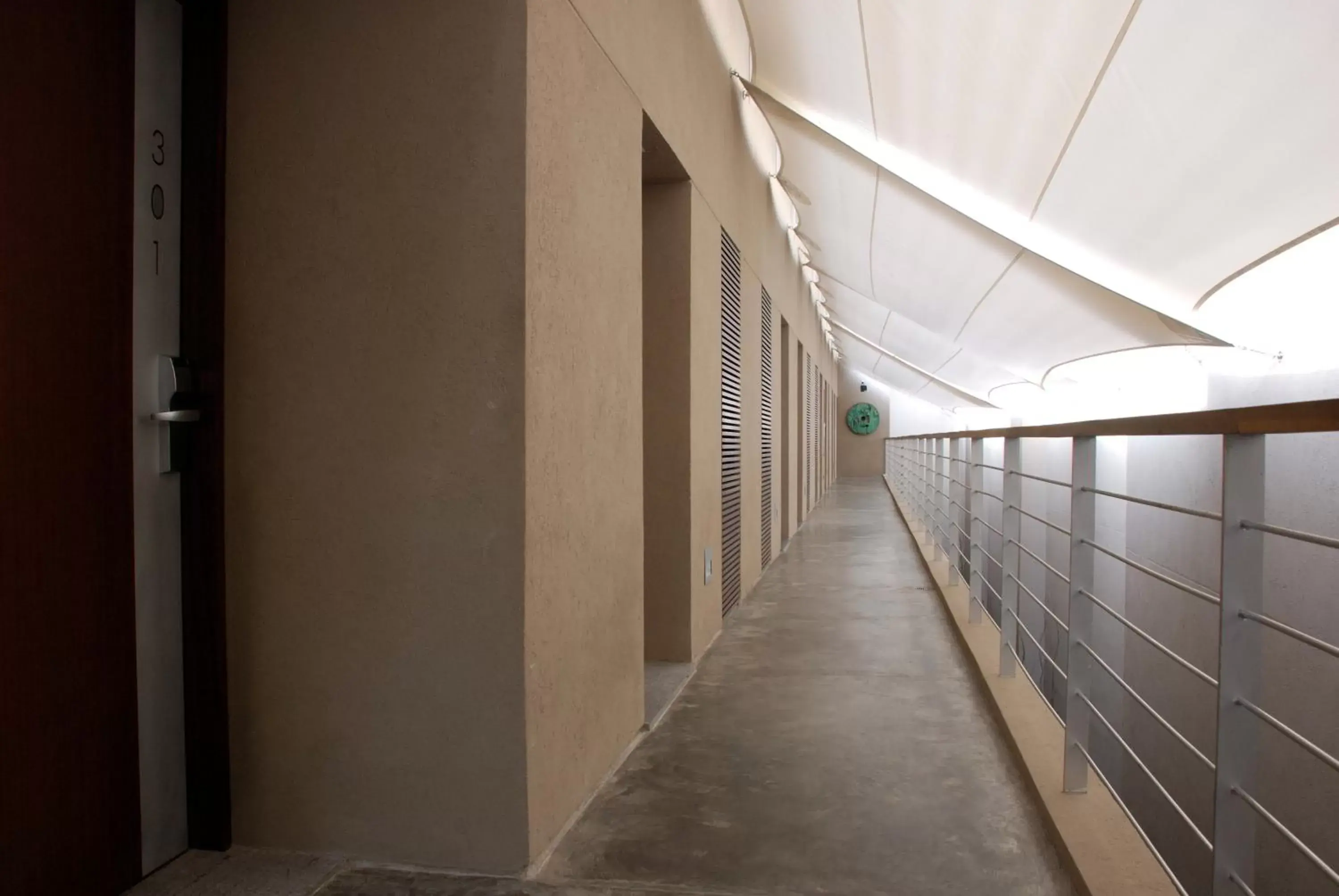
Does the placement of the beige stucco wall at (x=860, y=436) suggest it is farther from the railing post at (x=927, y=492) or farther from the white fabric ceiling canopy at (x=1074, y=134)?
the white fabric ceiling canopy at (x=1074, y=134)

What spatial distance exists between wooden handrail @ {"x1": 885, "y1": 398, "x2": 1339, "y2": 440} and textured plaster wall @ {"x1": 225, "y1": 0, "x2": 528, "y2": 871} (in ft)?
3.82

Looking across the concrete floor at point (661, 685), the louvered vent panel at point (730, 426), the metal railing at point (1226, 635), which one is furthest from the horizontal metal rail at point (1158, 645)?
the louvered vent panel at point (730, 426)

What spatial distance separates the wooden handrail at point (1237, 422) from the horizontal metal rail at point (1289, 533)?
129 millimetres

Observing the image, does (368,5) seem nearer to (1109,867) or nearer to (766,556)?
(1109,867)

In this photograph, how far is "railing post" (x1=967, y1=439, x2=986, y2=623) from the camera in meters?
3.75

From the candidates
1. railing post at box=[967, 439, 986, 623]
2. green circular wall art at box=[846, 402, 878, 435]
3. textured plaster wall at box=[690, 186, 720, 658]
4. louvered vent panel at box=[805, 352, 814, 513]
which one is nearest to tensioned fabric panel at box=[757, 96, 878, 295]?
textured plaster wall at box=[690, 186, 720, 658]

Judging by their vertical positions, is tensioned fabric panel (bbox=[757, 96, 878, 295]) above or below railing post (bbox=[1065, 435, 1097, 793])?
above

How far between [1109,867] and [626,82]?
2256mm

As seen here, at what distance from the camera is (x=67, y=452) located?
1.57 meters

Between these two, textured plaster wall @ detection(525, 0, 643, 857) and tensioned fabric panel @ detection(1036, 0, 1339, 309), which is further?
tensioned fabric panel @ detection(1036, 0, 1339, 309)

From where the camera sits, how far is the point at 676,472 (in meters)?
3.39

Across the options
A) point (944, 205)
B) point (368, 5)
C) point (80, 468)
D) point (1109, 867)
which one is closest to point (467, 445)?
point (80, 468)

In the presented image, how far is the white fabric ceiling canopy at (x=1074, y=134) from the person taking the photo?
3.21 meters

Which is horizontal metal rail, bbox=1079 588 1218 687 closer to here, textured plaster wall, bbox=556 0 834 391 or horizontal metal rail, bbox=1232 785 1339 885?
horizontal metal rail, bbox=1232 785 1339 885
